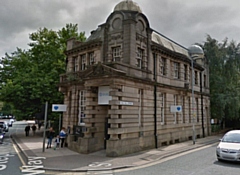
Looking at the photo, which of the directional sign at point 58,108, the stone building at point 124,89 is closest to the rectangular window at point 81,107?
the stone building at point 124,89

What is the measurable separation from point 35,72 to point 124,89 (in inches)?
618

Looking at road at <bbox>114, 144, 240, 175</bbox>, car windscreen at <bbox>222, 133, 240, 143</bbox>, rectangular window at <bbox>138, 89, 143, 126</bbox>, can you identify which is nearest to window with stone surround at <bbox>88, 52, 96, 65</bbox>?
rectangular window at <bbox>138, 89, 143, 126</bbox>

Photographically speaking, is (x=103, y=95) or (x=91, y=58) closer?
(x=103, y=95)

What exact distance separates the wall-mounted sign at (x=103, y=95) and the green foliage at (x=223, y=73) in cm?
1938

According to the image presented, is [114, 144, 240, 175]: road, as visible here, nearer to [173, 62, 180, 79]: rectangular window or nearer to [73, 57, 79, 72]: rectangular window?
[173, 62, 180, 79]: rectangular window

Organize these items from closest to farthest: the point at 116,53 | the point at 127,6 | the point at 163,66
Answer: the point at 116,53, the point at 127,6, the point at 163,66

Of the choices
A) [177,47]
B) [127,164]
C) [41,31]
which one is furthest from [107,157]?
[41,31]

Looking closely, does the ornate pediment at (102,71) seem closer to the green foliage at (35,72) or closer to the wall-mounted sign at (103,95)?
the wall-mounted sign at (103,95)

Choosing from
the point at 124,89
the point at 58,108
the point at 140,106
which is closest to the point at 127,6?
the point at 124,89

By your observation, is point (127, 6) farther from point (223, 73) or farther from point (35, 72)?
point (223, 73)

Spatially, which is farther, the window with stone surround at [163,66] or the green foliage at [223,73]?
the green foliage at [223,73]

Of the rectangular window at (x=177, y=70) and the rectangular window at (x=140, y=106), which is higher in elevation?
the rectangular window at (x=177, y=70)

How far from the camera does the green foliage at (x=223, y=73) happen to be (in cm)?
2817

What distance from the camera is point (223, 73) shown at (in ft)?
96.3
